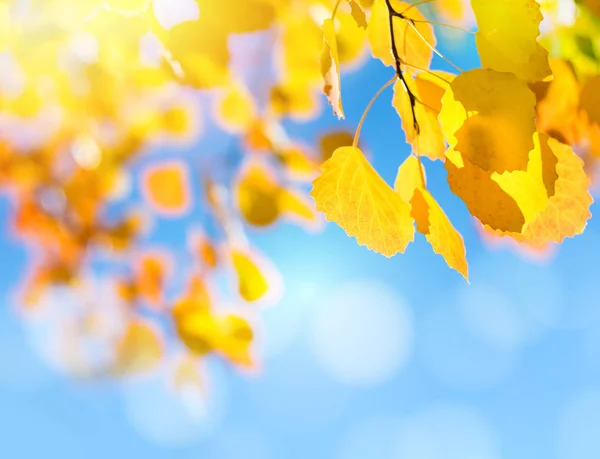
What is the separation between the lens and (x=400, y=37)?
658 mm

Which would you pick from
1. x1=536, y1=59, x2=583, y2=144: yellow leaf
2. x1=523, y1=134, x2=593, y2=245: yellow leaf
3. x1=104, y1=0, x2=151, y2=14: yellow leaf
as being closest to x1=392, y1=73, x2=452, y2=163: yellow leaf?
x1=523, y1=134, x2=593, y2=245: yellow leaf

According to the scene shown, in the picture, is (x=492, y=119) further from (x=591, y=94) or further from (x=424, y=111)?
(x=591, y=94)

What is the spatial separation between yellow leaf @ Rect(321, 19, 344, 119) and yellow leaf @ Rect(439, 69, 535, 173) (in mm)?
107

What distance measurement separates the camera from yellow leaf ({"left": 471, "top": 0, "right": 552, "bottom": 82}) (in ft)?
1.66

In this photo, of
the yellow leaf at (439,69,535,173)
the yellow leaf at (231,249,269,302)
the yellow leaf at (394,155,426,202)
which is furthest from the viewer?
the yellow leaf at (231,249,269,302)

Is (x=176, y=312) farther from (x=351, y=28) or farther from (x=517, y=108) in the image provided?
(x=517, y=108)

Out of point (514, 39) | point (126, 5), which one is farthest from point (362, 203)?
point (126, 5)

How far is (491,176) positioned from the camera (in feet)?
1.70

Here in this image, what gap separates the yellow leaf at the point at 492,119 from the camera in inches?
19.3

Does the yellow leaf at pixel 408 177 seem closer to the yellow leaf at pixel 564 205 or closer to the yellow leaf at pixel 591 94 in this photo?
the yellow leaf at pixel 564 205

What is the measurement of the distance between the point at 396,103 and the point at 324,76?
10 centimetres

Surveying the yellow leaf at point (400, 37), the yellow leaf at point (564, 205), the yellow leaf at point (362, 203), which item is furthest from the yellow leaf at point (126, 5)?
the yellow leaf at point (564, 205)

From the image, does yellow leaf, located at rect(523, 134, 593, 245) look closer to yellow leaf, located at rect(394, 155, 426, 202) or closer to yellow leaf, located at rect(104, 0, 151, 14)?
yellow leaf, located at rect(394, 155, 426, 202)

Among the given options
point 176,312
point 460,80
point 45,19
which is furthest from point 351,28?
point 176,312
